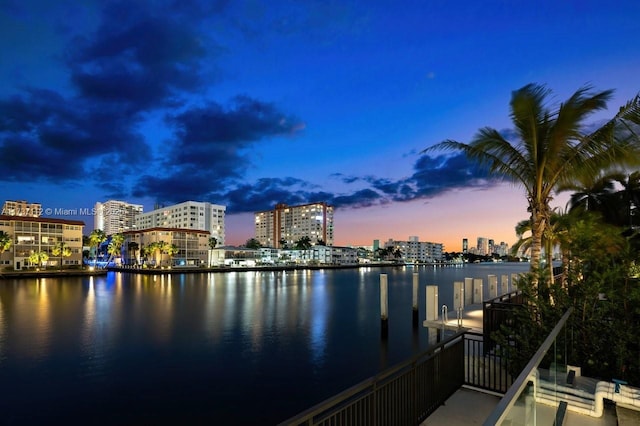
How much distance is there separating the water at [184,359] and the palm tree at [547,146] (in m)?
9.83

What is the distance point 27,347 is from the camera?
20.0 m

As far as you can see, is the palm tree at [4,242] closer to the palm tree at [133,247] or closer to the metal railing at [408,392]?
the palm tree at [133,247]

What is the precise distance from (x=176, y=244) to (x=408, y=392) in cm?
10743

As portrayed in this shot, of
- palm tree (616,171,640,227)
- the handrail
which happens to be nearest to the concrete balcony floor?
the handrail

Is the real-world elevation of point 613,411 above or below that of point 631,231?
below

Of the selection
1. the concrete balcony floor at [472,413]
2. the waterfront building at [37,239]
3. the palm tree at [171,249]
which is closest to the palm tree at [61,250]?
the waterfront building at [37,239]

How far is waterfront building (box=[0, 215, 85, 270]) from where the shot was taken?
257ft

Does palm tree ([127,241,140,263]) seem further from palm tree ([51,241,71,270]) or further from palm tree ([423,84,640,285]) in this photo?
palm tree ([423,84,640,285])

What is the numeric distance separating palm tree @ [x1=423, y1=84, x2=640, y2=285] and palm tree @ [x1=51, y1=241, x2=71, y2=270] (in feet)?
308

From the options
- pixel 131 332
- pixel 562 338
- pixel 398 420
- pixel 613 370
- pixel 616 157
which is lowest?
pixel 131 332

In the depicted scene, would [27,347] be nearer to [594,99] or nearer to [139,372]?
[139,372]

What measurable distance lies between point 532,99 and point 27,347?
84.4ft

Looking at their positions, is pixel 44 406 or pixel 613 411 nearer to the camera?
pixel 613 411

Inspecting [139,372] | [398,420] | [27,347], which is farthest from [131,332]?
[398,420]
